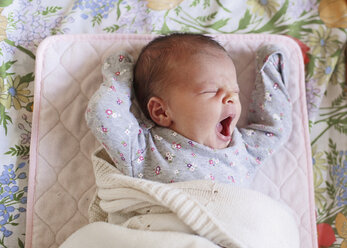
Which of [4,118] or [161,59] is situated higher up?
[161,59]

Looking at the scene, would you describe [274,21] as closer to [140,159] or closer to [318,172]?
[318,172]

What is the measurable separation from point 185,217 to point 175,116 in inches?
11.2

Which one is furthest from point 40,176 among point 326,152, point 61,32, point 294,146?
point 326,152

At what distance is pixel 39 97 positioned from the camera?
1.17m

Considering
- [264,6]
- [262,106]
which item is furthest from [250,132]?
[264,6]

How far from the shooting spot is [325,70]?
1.28 meters

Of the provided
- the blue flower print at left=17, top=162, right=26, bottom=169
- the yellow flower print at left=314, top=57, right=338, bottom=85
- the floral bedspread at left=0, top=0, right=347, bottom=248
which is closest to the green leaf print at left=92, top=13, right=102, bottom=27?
the floral bedspread at left=0, top=0, right=347, bottom=248

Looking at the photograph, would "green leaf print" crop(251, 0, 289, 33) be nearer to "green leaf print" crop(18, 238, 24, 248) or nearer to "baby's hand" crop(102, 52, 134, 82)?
"baby's hand" crop(102, 52, 134, 82)

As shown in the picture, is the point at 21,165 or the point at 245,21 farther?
the point at 245,21

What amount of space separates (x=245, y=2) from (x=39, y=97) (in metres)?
0.71

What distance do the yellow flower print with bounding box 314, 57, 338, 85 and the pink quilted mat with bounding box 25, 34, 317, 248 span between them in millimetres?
68

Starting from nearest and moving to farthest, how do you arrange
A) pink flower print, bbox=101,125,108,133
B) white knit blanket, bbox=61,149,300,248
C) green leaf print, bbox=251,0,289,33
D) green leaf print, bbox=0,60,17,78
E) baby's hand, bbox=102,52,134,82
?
white knit blanket, bbox=61,149,300,248, pink flower print, bbox=101,125,108,133, baby's hand, bbox=102,52,134,82, green leaf print, bbox=0,60,17,78, green leaf print, bbox=251,0,289,33

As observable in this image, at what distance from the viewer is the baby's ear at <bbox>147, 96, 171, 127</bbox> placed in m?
1.07

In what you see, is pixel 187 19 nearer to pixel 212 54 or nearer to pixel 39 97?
pixel 212 54
